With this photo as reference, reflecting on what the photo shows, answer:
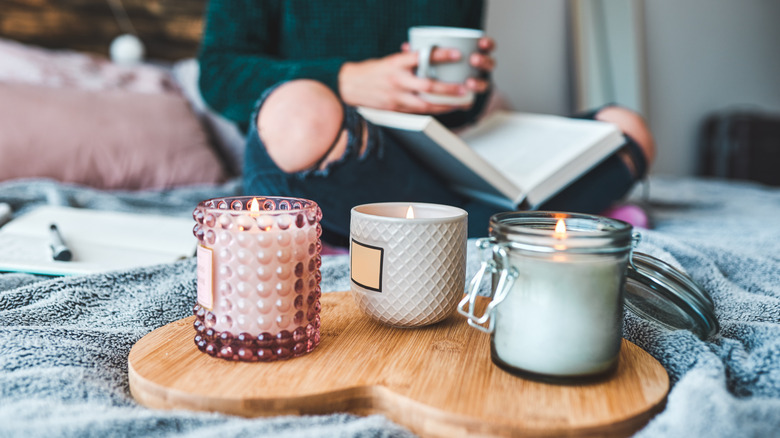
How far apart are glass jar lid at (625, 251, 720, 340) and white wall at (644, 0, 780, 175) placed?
240 centimetres

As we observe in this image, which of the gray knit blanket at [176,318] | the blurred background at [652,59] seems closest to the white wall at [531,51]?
the blurred background at [652,59]

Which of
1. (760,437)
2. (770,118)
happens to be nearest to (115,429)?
(760,437)

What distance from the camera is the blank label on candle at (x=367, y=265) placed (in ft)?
1.53

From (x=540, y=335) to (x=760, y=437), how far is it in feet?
0.44

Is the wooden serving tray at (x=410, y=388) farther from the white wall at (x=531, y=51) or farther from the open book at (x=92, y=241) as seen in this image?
the white wall at (x=531, y=51)

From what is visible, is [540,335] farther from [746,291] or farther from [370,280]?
[746,291]

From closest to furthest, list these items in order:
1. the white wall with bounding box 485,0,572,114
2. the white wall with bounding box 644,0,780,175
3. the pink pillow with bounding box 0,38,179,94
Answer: the pink pillow with bounding box 0,38,179,94 < the white wall with bounding box 485,0,572,114 < the white wall with bounding box 644,0,780,175

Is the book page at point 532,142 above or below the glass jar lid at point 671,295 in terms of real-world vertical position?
above

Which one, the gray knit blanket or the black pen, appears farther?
the black pen

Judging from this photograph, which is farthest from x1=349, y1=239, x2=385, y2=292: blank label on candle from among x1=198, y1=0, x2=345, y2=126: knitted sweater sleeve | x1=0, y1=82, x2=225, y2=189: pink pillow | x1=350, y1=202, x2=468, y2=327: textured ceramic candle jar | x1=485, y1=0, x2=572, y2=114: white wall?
x1=485, y1=0, x2=572, y2=114: white wall

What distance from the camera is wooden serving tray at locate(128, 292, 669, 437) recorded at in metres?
0.35

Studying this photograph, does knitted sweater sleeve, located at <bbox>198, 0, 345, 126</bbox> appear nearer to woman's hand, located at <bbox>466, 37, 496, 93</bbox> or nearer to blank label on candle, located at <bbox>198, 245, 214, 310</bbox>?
woman's hand, located at <bbox>466, 37, 496, 93</bbox>

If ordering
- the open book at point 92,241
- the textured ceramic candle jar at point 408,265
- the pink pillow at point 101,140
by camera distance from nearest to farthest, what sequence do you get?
the textured ceramic candle jar at point 408,265, the open book at point 92,241, the pink pillow at point 101,140

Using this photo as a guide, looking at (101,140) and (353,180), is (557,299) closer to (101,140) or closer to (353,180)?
(353,180)
